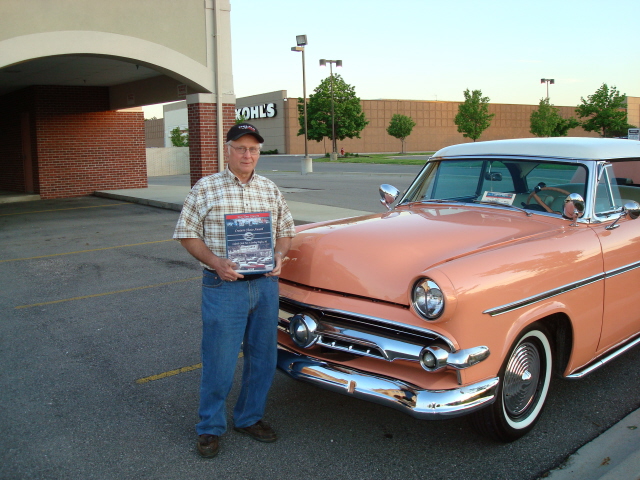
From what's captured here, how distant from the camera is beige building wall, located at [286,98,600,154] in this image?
6881cm

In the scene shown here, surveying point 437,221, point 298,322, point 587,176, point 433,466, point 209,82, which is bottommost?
point 433,466

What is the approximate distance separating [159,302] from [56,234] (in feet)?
19.4

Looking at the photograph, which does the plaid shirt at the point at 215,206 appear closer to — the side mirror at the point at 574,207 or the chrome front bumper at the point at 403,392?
the chrome front bumper at the point at 403,392

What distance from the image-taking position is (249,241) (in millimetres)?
3242

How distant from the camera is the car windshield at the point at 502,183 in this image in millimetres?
4273

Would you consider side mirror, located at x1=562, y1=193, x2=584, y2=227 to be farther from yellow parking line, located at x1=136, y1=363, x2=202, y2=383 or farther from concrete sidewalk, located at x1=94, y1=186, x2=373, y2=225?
concrete sidewalk, located at x1=94, y1=186, x2=373, y2=225

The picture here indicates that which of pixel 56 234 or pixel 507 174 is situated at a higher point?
pixel 507 174

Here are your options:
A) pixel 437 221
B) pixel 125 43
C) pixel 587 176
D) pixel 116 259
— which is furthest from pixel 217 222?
pixel 125 43

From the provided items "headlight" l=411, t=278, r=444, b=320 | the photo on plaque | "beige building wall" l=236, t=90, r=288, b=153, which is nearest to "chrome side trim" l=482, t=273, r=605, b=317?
"headlight" l=411, t=278, r=444, b=320

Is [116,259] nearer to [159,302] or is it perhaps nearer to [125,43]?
[159,302]

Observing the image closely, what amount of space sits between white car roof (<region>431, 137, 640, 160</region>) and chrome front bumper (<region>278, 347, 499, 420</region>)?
2.03 metres

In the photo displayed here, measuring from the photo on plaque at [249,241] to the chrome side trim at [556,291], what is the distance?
1175 millimetres

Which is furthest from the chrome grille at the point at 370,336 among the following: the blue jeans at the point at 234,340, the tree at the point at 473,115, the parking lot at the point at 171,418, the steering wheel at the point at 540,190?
the tree at the point at 473,115

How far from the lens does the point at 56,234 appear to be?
37.7ft
